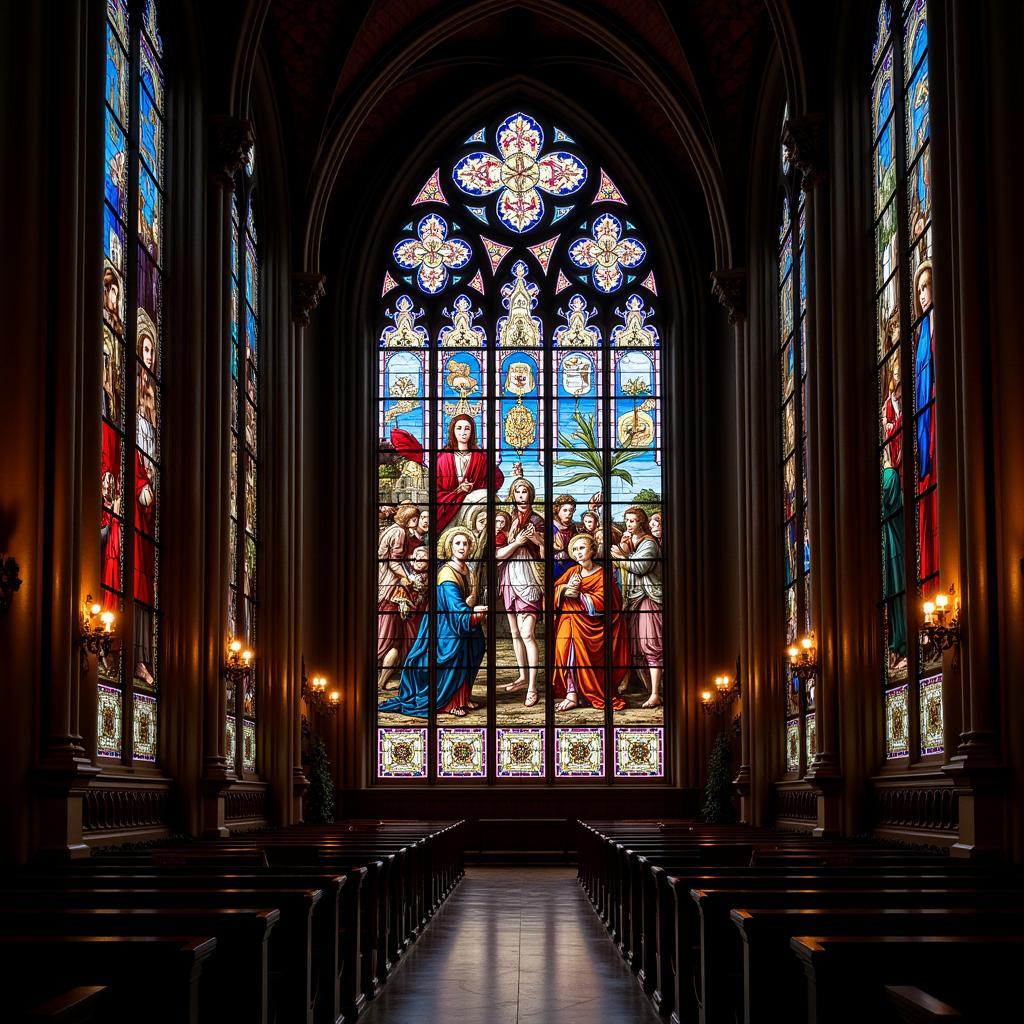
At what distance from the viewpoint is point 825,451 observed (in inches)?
A: 719

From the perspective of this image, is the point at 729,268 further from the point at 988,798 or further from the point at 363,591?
the point at 988,798

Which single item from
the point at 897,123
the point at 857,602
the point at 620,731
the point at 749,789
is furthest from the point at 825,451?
the point at 620,731

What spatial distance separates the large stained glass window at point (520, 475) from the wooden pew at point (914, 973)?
73.2 feet

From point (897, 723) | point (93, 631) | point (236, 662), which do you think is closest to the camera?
point (93, 631)

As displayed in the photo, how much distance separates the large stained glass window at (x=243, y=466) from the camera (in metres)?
20.3

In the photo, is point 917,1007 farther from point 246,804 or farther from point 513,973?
point 246,804

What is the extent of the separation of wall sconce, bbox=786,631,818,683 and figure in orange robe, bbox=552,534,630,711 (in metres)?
8.44

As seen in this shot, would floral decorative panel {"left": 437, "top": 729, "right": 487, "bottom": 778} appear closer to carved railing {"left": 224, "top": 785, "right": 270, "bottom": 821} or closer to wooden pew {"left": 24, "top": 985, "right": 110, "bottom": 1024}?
carved railing {"left": 224, "top": 785, "right": 270, "bottom": 821}

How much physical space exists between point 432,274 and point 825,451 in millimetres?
12846

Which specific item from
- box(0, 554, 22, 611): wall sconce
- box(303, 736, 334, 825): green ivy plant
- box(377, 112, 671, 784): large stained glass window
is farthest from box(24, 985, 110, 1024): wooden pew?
box(377, 112, 671, 784): large stained glass window

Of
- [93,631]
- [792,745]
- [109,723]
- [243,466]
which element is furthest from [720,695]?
[93,631]

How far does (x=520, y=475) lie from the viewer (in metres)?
28.3

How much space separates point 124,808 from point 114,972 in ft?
33.9

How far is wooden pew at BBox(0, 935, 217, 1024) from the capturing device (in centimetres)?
523
